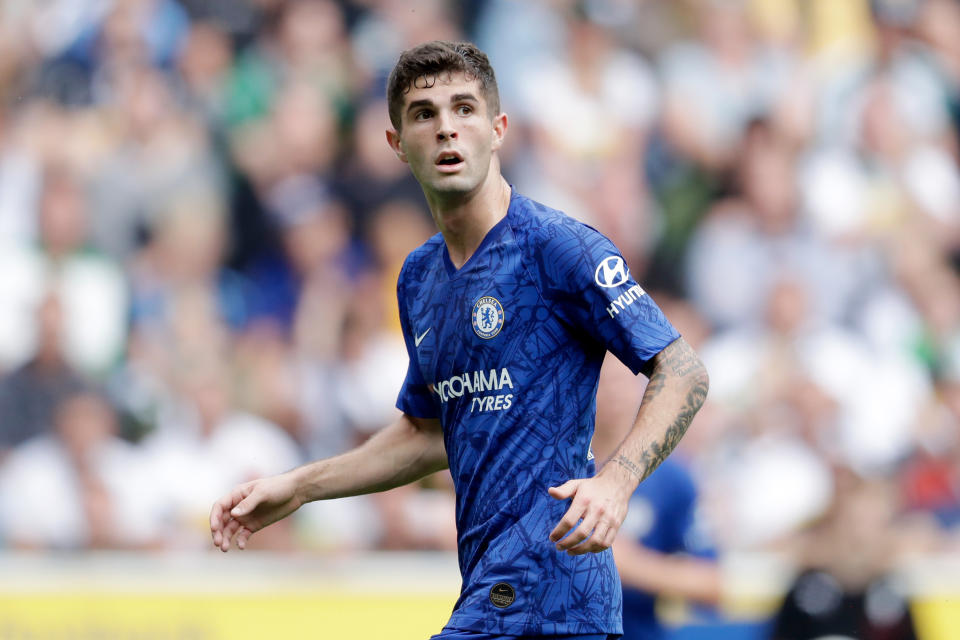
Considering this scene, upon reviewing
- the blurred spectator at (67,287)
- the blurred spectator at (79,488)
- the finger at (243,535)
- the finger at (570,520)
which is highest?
the blurred spectator at (67,287)

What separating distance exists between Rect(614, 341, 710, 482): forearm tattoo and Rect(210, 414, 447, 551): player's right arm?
1.00m

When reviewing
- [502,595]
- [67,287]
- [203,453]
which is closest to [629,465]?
[502,595]

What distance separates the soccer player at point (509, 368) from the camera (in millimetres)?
3578

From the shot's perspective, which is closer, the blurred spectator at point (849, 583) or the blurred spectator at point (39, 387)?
the blurred spectator at point (849, 583)

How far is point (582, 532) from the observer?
3160 mm

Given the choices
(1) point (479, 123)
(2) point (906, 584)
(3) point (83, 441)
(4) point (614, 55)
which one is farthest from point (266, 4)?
(1) point (479, 123)

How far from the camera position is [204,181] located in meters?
10.4

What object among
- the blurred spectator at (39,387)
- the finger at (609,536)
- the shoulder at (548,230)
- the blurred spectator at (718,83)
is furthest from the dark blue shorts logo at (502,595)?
the blurred spectator at (718,83)

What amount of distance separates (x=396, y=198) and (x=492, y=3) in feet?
7.28

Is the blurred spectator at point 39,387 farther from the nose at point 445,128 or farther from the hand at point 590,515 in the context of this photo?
the hand at point 590,515

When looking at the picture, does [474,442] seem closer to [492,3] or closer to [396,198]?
[396,198]

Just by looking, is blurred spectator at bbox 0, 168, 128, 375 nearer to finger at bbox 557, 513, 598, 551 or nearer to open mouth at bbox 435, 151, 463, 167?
open mouth at bbox 435, 151, 463, 167

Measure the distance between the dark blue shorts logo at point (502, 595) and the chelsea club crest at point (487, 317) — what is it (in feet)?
2.31

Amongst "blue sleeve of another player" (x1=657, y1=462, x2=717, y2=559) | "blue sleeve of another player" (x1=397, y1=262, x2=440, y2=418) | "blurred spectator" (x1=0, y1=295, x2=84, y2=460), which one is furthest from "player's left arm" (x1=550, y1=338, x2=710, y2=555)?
"blurred spectator" (x1=0, y1=295, x2=84, y2=460)
